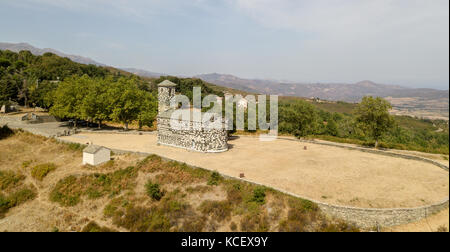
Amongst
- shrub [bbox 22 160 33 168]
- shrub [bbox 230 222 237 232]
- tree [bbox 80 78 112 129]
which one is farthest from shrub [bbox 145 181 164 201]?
tree [bbox 80 78 112 129]

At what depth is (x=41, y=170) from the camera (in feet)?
88.6

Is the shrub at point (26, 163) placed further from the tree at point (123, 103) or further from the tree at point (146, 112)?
the tree at point (146, 112)

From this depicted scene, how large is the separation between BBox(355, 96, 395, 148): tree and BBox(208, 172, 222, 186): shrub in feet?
74.3

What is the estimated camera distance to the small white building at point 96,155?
87.8ft

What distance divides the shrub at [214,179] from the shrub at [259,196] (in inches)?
155

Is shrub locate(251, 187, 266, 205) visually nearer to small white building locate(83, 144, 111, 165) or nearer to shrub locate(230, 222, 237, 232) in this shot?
shrub locate(230, 222, 237, 232)

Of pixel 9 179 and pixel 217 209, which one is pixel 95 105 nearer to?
pixel 9 179

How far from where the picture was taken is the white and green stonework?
3030cm

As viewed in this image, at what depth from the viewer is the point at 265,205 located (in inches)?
717

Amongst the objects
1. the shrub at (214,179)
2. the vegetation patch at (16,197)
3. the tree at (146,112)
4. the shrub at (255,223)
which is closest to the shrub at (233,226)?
the shrub at (255,223)

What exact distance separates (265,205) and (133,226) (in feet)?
34.0

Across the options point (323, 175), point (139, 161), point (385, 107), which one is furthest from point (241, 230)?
point (385, 107)

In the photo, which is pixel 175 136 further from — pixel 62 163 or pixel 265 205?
pixel 265 205
